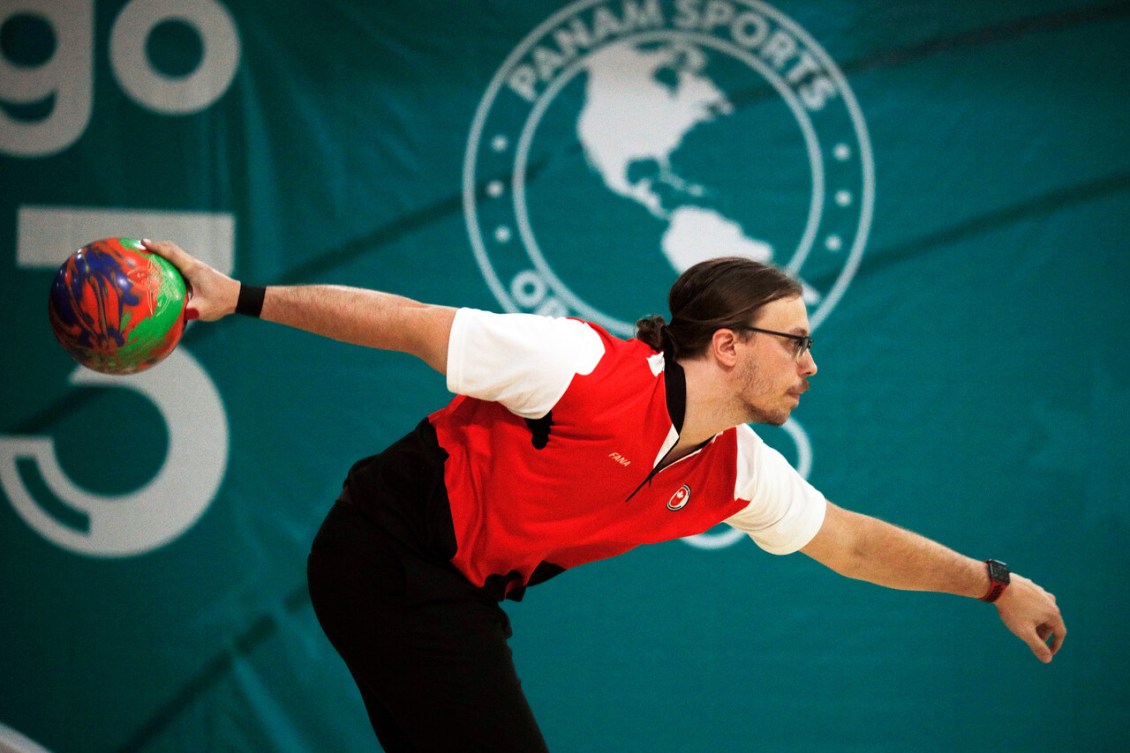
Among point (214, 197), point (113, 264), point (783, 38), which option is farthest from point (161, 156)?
point (783, 38)

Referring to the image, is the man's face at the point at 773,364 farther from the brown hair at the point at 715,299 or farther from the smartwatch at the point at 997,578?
the smartwatch at the point at 997,578

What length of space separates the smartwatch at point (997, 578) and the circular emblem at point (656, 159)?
137 centimetres

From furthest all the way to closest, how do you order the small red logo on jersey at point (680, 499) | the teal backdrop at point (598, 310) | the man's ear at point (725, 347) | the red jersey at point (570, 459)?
1. the teal backdrop at point (598, 310)
2. the small red logo on jersey at point (680, 499)
3. the man's ear at point (725, 347)
4. the red jersey at point (570, 459)

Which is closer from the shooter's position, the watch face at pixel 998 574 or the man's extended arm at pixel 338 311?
the man's extended arm at pixel 338 311

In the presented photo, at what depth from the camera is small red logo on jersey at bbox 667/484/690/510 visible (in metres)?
2.32

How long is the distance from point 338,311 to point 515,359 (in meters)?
0.35

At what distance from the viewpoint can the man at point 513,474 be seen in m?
2.02

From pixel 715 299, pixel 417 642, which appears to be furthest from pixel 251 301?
pixel 715 299

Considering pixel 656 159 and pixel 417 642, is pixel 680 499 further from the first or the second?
pixel 656 159

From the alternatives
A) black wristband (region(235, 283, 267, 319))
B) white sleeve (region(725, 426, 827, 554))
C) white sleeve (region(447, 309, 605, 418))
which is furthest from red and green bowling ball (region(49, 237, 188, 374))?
white sleeve (region(725, 426, 827, 554))

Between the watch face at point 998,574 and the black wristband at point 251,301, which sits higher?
the black wristband at point 251,301

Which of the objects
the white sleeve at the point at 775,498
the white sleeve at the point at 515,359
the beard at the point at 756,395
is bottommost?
the white sleeve at the point at 775,498

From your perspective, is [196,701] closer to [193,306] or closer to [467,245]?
[467,245]

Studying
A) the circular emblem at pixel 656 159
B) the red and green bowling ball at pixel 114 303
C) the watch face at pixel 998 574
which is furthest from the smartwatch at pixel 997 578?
the red and green bowling ball at pixel 114 303
